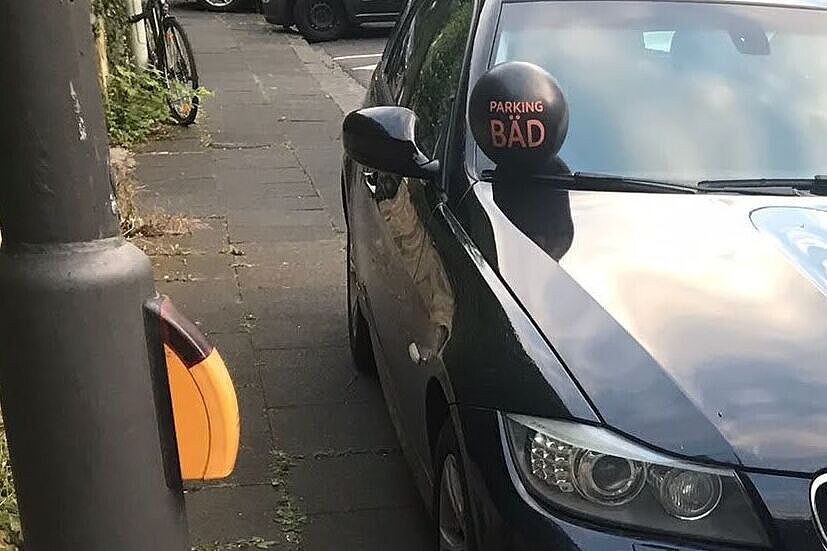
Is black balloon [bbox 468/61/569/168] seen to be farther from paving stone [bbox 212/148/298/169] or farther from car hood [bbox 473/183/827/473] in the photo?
paving stone [bbox 212/148/298/169]

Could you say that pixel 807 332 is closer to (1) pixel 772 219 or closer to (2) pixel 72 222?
(1) pixel 772 219

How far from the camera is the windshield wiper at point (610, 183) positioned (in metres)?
3.17

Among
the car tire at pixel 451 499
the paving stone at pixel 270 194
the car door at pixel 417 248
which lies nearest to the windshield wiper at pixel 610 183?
the car door at pixel 417 248

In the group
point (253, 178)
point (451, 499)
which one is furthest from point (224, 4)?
point (451, 499)

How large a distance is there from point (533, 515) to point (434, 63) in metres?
2.06

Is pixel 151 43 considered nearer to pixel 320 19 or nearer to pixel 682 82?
pixel 320 19

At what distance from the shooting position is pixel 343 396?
184 inches

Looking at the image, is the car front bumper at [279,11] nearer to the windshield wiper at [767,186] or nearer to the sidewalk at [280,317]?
the sidewalk at [280,317]

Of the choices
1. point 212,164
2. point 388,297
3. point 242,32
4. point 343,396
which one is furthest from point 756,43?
point 242,32

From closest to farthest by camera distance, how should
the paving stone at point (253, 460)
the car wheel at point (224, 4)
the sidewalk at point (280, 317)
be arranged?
the sidewalk at point (280, 317), the paving stone at point (253, 460), the car wheel at point (224, 4)

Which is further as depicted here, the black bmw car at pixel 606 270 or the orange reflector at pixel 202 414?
the black bmw car at pixel 606 270

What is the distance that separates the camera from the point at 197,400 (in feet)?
6.32

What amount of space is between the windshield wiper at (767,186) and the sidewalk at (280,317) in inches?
54.9

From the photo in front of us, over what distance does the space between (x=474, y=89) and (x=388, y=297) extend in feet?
2.63
